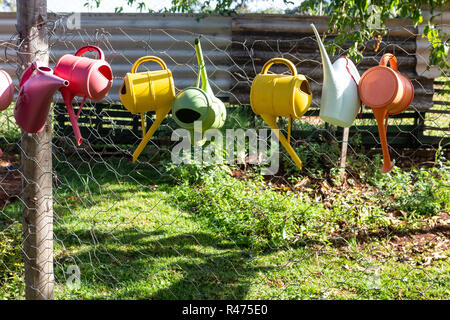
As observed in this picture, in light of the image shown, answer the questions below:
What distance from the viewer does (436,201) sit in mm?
3707

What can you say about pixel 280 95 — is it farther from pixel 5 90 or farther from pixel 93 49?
pixel 5 90

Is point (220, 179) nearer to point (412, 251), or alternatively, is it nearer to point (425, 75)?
point (412, 251)

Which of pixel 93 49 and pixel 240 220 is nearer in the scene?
pixel 93 49

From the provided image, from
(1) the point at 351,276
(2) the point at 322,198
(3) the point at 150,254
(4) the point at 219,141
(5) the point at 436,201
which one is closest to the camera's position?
(1) the point at 351,276

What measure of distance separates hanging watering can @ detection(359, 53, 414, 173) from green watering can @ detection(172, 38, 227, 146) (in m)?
0.58

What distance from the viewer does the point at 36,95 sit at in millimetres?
1888

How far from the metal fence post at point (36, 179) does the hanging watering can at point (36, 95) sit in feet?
0.96

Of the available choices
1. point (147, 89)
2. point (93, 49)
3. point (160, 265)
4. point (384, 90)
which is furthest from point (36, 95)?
point (160, 265)

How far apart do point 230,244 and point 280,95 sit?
1733 mm

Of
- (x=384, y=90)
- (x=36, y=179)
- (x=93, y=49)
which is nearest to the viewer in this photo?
(x=384, y=90)

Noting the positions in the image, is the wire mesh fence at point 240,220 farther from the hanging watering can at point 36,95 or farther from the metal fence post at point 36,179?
the hanging watering can at point 36,95

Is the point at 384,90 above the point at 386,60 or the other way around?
the other way around

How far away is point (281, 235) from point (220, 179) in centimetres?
97

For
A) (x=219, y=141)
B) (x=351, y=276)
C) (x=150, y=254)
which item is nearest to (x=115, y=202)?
(x=150, y=254)
